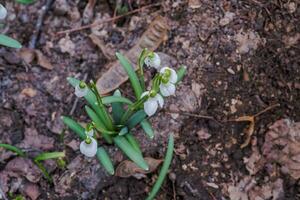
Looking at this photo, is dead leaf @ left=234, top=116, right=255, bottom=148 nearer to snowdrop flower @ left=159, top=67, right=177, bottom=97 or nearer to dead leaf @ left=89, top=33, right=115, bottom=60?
snowdrop flower @ left=159, top=67, right=177, bottom=97

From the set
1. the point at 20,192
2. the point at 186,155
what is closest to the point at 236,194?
the point at 186,155

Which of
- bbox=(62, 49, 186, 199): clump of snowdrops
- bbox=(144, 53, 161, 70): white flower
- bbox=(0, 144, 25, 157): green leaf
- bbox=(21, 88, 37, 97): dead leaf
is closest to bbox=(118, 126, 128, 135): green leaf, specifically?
bbox=(62, 49, 186, 199): clump of snowdrops

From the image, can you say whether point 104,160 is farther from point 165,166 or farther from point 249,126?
point 249,126

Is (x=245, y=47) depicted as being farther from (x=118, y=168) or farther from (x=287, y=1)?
(x=118, y=168)

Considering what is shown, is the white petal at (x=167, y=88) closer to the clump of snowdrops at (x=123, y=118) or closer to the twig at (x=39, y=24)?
the clump of snowdrops at (x=123, y=118)

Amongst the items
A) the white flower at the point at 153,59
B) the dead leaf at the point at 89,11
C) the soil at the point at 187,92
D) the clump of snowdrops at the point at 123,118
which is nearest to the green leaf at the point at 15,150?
the soil at the point at 187,92

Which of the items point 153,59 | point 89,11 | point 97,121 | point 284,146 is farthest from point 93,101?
point 284,146
